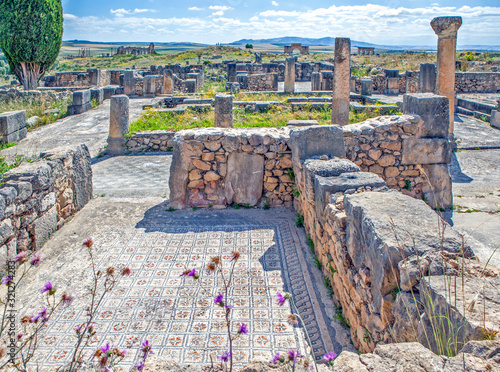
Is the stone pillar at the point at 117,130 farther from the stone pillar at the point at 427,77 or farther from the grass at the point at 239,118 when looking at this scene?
the stone pillar at the point at 427,77

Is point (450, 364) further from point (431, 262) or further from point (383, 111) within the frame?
point (383, 111)

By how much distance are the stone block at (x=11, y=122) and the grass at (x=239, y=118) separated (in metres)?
3.66

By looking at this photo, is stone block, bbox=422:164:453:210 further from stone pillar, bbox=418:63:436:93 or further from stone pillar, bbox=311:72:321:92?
stone pillar, bbox=311:72:321:92

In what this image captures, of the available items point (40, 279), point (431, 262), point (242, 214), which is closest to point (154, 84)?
point (242, 214)

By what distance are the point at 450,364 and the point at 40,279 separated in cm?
444

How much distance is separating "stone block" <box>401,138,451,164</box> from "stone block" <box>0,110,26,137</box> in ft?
37.7

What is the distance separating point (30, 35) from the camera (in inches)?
890

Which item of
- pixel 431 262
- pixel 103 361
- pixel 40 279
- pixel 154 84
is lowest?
pixel 40 279

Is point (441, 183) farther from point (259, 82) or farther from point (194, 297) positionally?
point (259, 82)

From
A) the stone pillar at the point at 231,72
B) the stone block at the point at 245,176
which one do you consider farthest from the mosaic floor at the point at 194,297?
the stone pillar at the point at 231,72

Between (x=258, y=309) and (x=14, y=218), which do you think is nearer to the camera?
(x=258, y=309)

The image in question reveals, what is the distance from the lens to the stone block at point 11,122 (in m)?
12.3

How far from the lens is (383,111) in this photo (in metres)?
14.3

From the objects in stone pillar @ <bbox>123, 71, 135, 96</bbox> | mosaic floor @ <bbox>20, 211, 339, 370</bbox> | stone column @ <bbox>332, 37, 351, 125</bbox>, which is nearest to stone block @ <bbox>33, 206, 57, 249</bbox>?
mosaic floor @ <bbox>20, 211, 339, 370</bbox>
